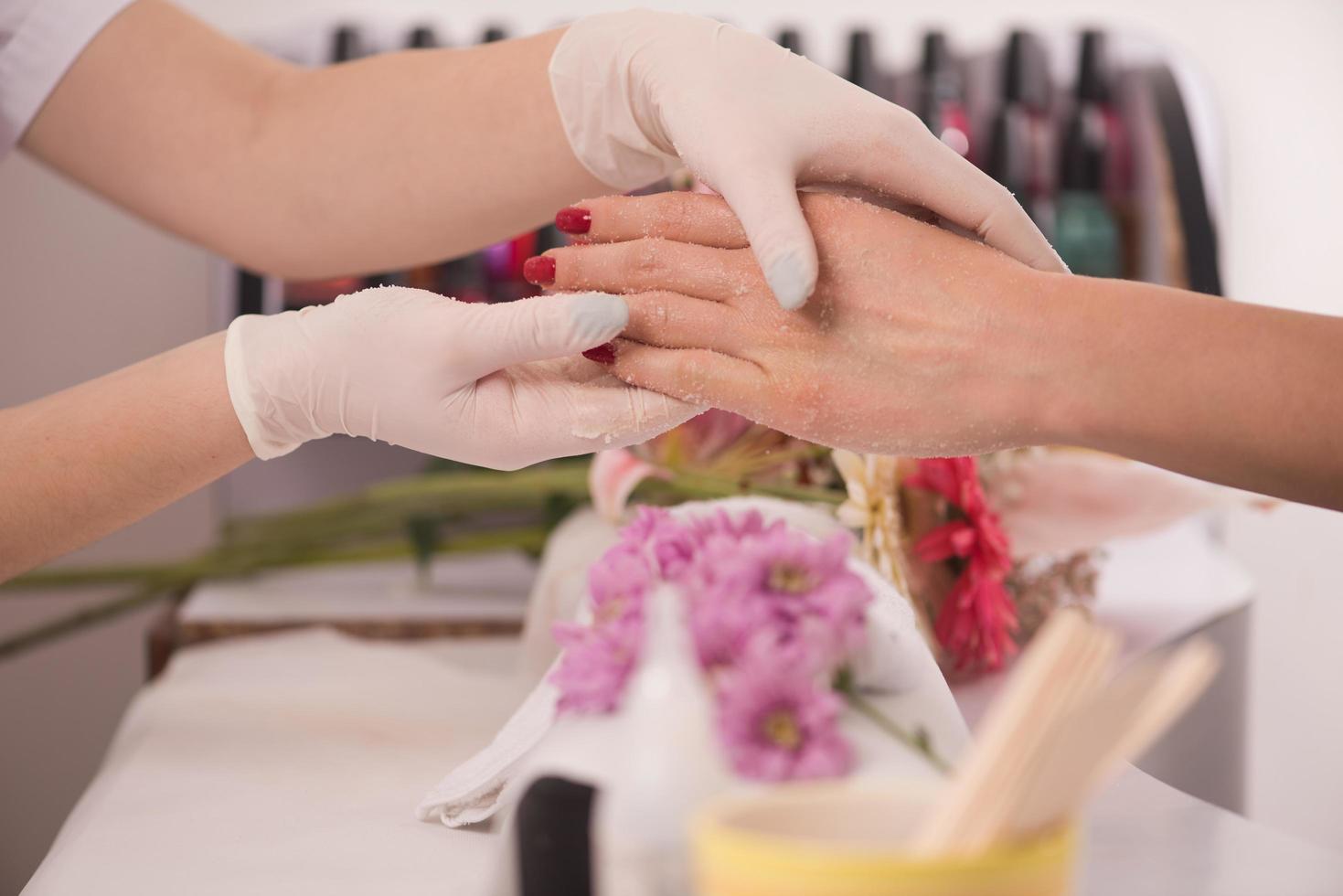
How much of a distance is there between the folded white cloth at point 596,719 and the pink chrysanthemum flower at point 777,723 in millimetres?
37

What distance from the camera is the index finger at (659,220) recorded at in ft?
3.01

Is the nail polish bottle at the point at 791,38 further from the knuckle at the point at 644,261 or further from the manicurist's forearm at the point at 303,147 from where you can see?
the knuckle at the point at 644,261

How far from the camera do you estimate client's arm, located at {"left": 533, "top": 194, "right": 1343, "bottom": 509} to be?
2.35 feet

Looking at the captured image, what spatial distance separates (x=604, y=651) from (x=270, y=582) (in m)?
1.23

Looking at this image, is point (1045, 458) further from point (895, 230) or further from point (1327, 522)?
point (1327, 522)

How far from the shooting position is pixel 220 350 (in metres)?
0.86

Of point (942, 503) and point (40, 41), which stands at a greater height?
point (40, 41)

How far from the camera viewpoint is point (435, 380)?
81 centimetres

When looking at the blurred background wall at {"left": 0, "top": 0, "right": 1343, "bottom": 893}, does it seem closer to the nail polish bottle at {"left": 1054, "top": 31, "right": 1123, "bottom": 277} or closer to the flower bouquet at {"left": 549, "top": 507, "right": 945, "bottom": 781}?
the nail polish bottle at {"left": 1054, "top": 31, "right": 1123, "bottom": 277}

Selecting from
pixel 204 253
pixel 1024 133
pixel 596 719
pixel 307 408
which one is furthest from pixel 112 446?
pixel 1024 133

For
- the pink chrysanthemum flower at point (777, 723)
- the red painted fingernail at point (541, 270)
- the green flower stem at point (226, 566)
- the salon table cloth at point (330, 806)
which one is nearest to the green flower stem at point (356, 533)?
the green flower stem at point (226, 566)

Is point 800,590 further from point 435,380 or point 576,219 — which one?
point 576,219

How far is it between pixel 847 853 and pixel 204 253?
68.0 inches

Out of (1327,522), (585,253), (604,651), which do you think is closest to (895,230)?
(585,253)
